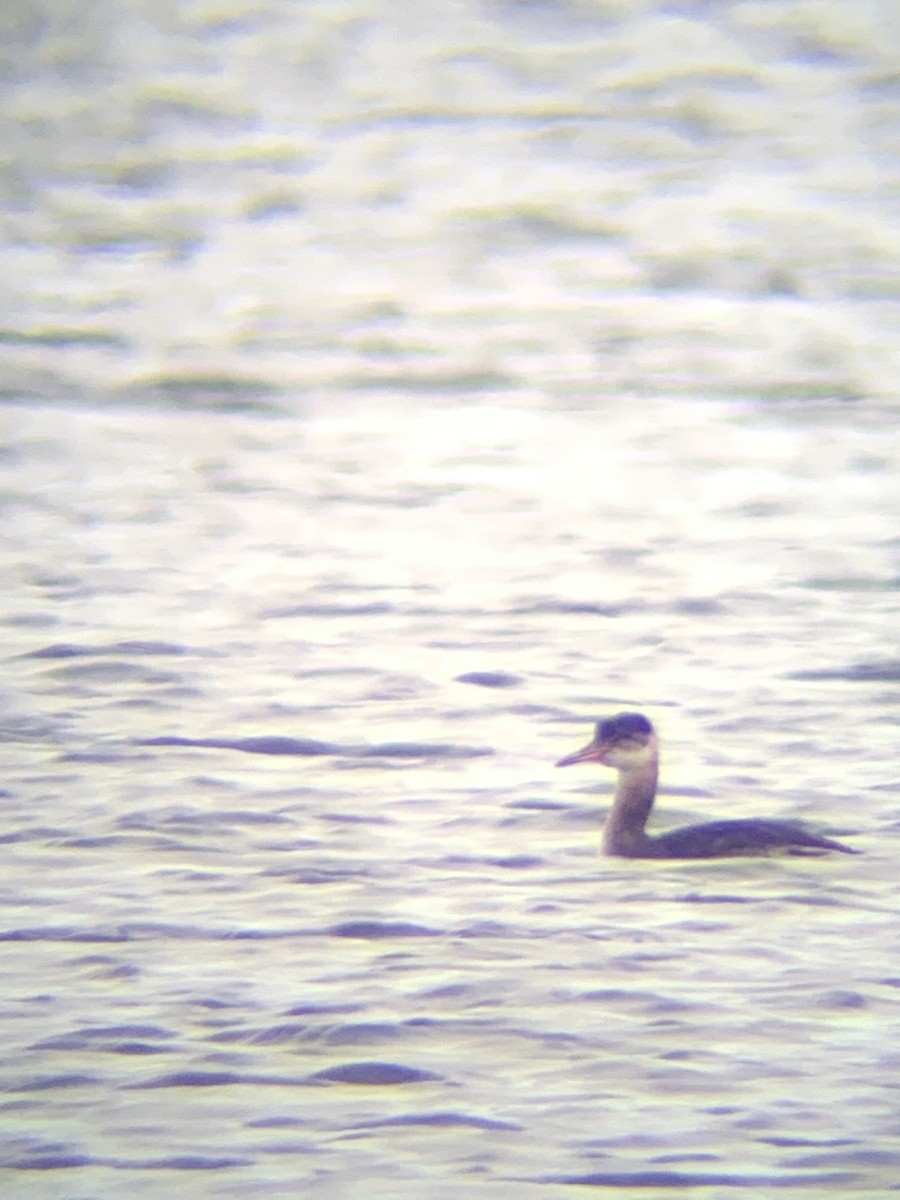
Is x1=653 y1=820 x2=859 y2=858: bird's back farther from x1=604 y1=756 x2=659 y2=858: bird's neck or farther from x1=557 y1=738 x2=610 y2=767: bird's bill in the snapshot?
x1=557 y1=738 x2=610 y2=767: bird's bill

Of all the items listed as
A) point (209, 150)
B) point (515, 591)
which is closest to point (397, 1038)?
point (515, 591)

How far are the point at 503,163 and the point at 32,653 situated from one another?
7196mm

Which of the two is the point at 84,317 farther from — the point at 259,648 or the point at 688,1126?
the point at 688,1126

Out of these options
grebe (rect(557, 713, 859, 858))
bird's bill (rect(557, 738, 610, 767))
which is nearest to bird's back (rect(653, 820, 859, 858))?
grebe (rect(557, 713, 859, 858))

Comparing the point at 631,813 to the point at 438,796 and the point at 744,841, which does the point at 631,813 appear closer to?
the point at 744,841

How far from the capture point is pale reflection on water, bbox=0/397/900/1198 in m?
4.75

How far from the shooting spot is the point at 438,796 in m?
7.43

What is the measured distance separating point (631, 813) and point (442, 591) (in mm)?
3262

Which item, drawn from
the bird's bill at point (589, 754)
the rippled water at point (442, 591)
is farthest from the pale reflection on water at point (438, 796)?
the bird's bill at point (589, 754)

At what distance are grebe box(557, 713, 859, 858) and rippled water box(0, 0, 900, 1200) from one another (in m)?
0.07

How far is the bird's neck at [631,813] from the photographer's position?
6.91 m

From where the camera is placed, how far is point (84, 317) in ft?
48.6

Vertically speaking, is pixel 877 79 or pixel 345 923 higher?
pixel 877 79

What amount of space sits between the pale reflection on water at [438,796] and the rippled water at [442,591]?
21mm
